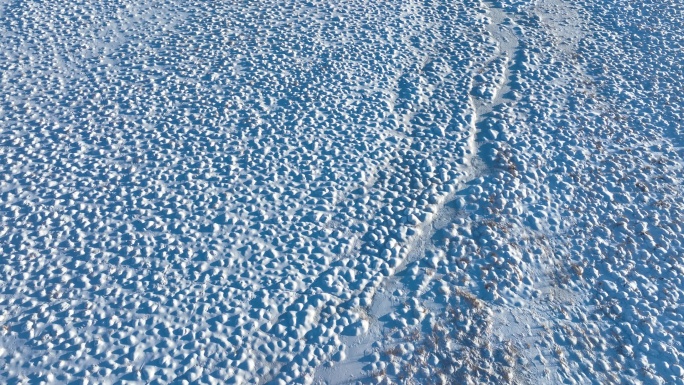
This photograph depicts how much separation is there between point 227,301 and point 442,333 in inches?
19.4

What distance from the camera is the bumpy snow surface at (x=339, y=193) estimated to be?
1.21 m

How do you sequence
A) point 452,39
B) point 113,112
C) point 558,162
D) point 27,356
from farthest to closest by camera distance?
point 452,39 < point 113,112 < point 558,162 < point 27,356

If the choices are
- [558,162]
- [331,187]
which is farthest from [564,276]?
[331,187]

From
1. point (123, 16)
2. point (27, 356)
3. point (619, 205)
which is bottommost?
point (27, 356)

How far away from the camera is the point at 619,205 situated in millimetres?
1523

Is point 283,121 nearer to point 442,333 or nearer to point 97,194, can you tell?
point 97,194

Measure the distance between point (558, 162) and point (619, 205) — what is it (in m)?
0.21

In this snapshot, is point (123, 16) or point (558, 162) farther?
point (123, 16)

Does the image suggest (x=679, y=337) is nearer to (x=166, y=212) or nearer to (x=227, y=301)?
(x=227, y=301)

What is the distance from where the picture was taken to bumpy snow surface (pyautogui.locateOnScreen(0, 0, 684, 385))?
3.98 ft

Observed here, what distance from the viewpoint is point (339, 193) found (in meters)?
1.52

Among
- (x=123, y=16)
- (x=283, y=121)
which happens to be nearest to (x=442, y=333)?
(x=283, y=121)

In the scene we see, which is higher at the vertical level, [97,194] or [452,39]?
[452,39]

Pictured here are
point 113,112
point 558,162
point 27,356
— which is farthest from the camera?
point 113,112
